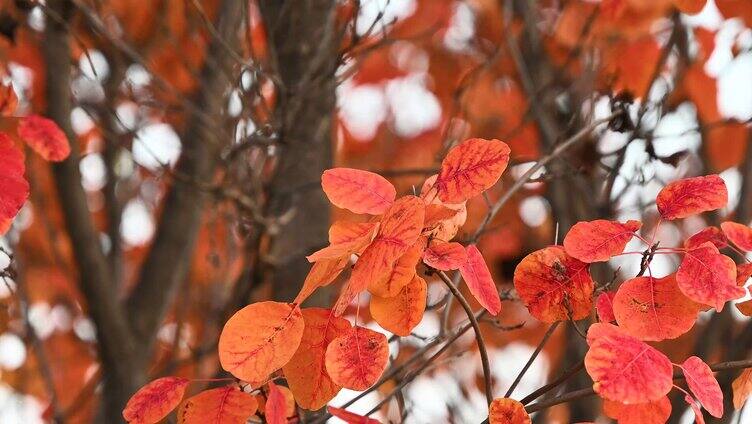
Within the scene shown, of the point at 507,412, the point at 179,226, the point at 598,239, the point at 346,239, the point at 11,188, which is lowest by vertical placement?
the point at 179,226

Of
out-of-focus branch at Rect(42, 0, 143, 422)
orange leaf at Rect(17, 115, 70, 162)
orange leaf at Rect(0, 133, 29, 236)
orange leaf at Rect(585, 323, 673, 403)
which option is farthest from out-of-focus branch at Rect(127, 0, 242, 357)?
orange leaf at Rect(585, 323, 673, 403)

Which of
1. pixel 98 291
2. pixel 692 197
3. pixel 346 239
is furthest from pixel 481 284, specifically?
pixel 98 291

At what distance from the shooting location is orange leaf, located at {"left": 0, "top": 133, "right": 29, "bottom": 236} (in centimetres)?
113

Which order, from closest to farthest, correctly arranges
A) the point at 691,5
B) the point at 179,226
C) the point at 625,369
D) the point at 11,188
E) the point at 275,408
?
the point at 625,369 < the point at 275,408 < the point at 11,188 < the point at 691,5 < the point at 179,226

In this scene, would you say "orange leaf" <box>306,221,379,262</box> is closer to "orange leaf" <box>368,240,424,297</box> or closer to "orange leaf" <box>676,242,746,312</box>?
"orange leaf" <box>368,240,424,297</box>

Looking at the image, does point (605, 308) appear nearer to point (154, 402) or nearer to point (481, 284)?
point (481, 284)

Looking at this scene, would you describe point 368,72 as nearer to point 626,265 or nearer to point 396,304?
point 626,265

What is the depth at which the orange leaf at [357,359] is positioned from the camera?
88 cm

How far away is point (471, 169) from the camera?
91 centimetres

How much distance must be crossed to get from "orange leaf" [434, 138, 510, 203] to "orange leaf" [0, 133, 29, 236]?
0.61 metres

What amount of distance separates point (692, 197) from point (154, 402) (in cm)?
68

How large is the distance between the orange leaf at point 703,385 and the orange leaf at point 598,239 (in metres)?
0.15

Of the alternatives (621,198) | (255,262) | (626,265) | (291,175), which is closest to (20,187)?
(255,262)

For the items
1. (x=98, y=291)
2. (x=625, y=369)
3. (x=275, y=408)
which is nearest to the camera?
(x=625, y=369)
